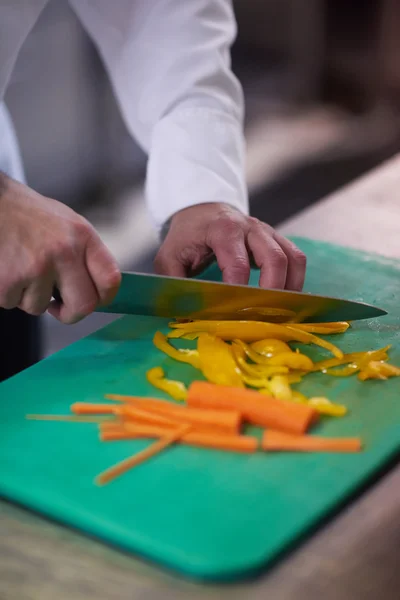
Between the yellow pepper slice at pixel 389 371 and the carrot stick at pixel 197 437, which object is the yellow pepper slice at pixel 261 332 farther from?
the carrot stick at pixel 197 437

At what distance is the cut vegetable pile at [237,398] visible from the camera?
1.18 meters

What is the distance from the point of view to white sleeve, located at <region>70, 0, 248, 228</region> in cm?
188

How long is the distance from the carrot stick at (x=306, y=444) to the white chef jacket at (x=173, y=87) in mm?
754

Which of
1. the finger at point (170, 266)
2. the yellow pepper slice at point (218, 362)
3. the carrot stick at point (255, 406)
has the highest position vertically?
the carrot stick at point (255, 406)

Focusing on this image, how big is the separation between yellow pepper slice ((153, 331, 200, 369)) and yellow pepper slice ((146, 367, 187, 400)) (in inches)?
2.2

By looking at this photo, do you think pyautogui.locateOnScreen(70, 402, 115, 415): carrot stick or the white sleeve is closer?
pyautogui.locateOnScreen(70, 402, 115, 415): carrot stick

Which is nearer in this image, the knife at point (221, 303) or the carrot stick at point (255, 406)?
the carrot stick at point (255, 406)

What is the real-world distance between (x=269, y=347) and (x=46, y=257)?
15.4 inches

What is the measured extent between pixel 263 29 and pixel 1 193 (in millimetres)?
4520

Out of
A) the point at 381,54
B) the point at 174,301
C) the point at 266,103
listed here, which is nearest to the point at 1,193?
the point at 174,301

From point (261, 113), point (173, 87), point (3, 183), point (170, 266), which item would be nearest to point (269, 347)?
point (170, 266)

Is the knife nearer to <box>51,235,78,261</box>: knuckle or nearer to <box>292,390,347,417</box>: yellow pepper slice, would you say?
<box>51,235,78,261</box>: knuckle

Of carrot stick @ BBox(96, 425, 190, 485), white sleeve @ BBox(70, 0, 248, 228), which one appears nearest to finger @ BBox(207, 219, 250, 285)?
white sleeve @ BBox(70, 0, 248, 228)

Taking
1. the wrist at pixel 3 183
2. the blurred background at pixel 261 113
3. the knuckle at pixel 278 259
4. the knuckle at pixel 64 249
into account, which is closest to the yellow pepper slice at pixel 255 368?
the knuckle at pixel 278 259
